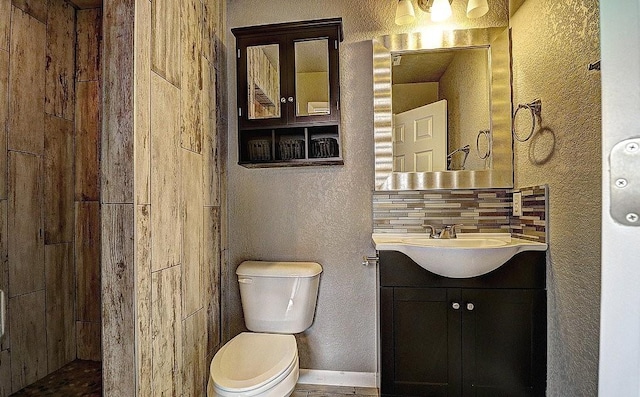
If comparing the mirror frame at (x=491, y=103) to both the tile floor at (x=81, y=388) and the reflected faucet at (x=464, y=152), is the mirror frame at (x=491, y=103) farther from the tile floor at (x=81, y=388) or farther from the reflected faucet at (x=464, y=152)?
the tile floor at (x=81, y=388)

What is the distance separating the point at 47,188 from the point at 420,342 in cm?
235

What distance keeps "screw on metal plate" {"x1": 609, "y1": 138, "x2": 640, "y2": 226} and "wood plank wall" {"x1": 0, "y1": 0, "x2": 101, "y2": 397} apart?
251 centimetres

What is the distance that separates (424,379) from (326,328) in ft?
2.24

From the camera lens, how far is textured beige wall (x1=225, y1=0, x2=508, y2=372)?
2.06 m

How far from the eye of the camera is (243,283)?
6.28ft

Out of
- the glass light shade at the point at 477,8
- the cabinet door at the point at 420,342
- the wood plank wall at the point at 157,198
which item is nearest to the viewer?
the wood plank wall at the point at 157,198

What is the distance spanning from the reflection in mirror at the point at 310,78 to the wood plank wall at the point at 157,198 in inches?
20.5

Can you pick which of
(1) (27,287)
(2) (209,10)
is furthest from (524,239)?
(1) (27,287)

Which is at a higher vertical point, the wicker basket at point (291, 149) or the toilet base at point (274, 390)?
the wicker basket at point (291, 149)

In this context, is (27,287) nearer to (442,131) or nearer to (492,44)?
(442,131)

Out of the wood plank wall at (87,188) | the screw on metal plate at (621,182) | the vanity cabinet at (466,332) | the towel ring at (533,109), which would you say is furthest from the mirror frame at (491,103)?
the wood plank wall at (87,188)

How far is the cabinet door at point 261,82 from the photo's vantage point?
196 cm

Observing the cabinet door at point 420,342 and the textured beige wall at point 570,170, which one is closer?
the textured beige wall at point 570,170

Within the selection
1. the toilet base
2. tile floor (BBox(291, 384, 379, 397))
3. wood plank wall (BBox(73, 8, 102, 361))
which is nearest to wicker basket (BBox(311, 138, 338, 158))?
the toilet base
